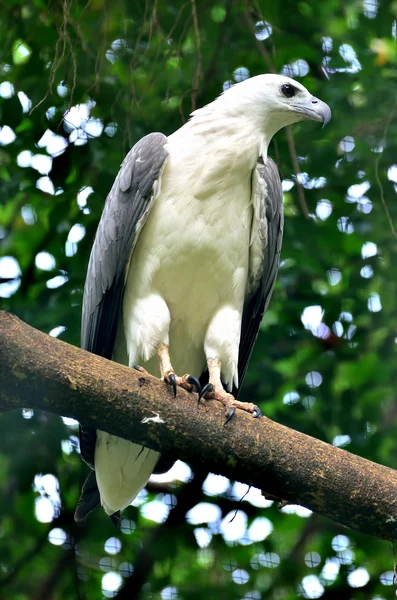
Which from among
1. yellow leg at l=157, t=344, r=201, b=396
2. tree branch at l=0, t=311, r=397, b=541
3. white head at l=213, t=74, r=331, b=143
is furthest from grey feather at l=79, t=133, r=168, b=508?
tree branch at l=0, t=311, r=397, b=541

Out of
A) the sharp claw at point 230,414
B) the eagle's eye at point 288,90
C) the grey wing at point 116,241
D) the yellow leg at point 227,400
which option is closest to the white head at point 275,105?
the eagle's eye at point 288,90

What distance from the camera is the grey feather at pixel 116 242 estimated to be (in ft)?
15.1

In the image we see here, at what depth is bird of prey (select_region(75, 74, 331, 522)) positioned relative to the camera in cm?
458

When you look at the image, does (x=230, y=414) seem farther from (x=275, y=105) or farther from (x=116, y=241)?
(x=275, y=105)

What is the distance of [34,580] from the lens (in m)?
6.57

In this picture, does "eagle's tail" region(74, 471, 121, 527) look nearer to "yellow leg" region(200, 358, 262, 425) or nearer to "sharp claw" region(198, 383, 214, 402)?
"yellow leg" region(200, 358, 262, 425)

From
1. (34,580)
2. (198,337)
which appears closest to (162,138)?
(198,337)

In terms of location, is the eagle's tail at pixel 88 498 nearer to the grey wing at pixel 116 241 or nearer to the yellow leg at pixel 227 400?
the grey wing at pixel 116 241

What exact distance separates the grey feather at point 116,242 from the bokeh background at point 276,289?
1.02 meters

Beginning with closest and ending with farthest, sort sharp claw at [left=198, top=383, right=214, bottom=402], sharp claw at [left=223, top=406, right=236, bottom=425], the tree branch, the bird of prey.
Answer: the tree branch
sharp claw at [left=223, top=406, right=236, bottom=425]
sharp claw at [left=198, top=383, right=214, bottom=402]
the bird of prey

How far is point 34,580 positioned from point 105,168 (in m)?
3.24

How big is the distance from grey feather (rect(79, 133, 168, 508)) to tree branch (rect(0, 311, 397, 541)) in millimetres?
1183

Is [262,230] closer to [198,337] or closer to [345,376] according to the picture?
[198,337]

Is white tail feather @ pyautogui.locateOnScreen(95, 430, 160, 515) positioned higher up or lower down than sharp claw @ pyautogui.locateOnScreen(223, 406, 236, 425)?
lower down
